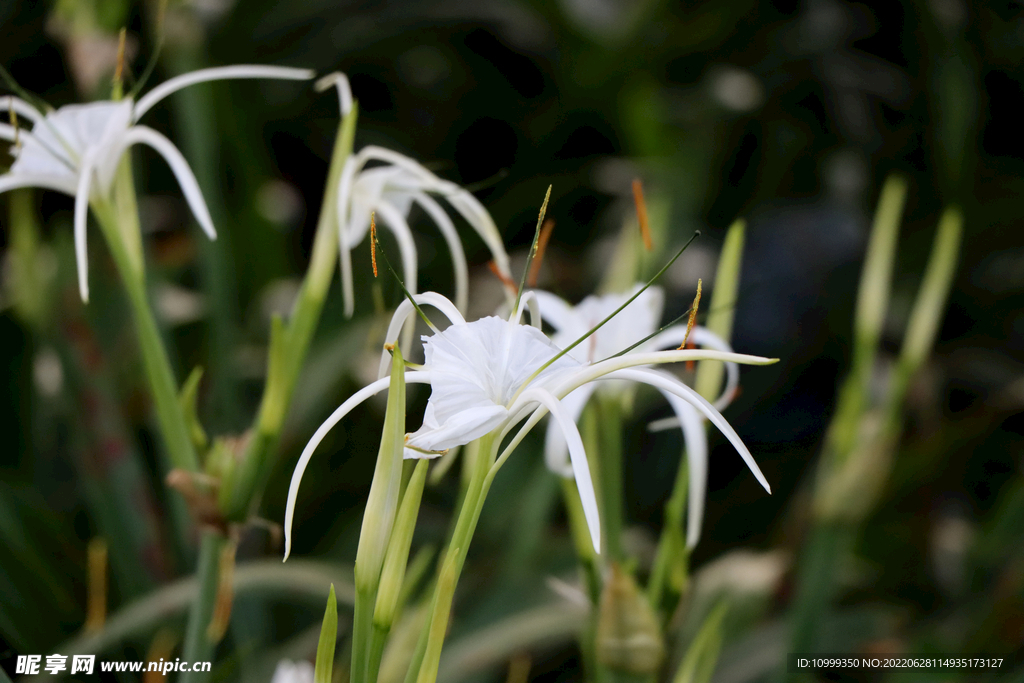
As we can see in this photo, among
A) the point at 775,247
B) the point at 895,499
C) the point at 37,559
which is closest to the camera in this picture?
the point at 37,559

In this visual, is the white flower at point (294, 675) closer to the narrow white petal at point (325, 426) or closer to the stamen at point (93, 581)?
the narrow white petal at point (325, 426)

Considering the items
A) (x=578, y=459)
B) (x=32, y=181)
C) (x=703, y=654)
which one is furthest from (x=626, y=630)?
(x=32, y=181)

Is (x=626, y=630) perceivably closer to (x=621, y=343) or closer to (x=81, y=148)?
(x=621, y=343)

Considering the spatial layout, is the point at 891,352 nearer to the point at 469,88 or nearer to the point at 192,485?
the point at 469,88

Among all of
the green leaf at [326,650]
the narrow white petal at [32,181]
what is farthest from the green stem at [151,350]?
the green leaf at [326,650]

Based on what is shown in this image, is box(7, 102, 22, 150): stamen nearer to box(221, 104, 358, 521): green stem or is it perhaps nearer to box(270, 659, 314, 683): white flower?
box(221, 104, 358, 521): green stem

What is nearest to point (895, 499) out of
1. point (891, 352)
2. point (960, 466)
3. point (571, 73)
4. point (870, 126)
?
point (960, 466)
